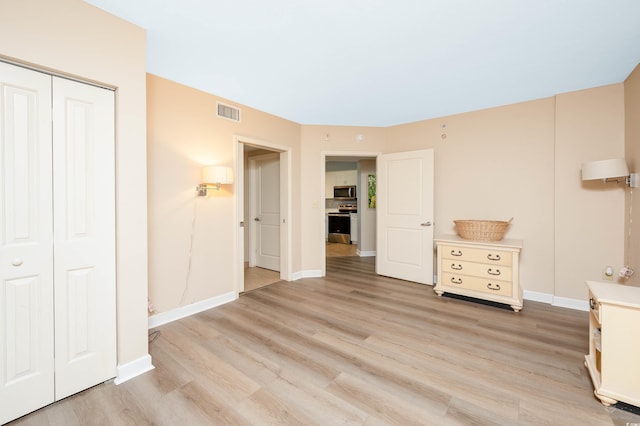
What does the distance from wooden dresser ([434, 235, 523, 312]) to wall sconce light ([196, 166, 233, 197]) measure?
2869 mm

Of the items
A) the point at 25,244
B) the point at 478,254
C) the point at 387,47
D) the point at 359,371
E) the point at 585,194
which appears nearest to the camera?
the point at 25,244

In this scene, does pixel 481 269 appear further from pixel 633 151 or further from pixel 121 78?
pixel 121 78

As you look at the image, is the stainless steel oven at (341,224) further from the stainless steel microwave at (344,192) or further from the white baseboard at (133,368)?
the white baseboard at (133,368)

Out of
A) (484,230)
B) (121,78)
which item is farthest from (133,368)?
(484,230)

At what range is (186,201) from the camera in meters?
2.95

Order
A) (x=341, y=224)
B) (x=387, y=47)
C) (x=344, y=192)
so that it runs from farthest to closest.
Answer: (x=344, y=192) → (x=341, y=224) → (x=387, y=47)

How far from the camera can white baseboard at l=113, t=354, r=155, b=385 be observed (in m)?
1.88

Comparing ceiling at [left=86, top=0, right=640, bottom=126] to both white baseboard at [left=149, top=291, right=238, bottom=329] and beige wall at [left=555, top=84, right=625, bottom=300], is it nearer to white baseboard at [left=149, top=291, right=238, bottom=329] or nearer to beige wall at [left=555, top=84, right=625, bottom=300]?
beige wall at [left=555, top=84, right=625, bottom=300]

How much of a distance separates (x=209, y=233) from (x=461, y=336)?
9.57 feet

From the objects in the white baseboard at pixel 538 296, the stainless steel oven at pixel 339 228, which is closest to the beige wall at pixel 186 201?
the white baseboard at pixel 538 296

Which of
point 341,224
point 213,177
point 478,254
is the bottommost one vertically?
point 478,254

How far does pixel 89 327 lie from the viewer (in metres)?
1.79

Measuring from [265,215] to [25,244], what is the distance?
3.54 meters

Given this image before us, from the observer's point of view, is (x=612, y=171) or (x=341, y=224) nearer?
(x=612, y=171)
